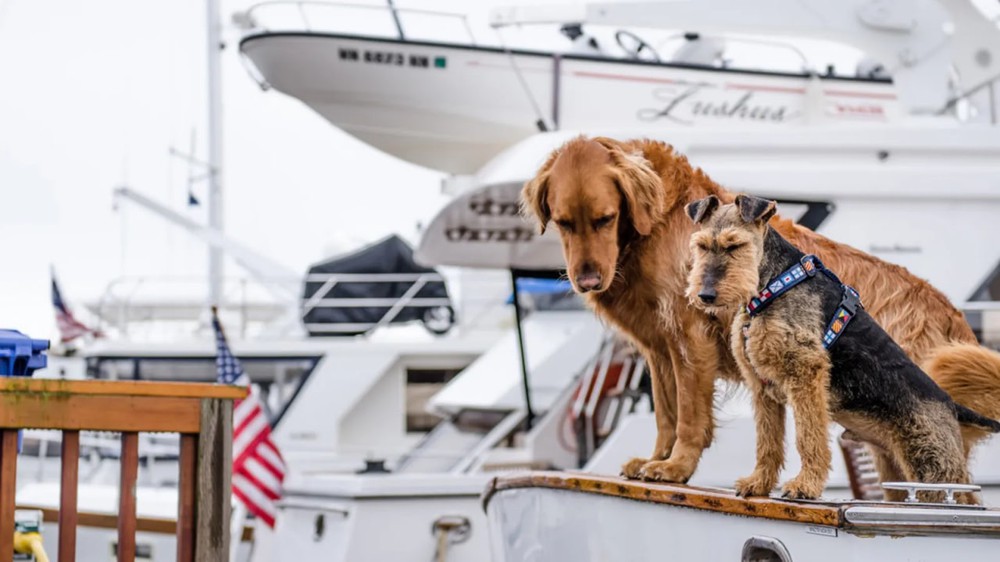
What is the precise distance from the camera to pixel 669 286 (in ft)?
11.7

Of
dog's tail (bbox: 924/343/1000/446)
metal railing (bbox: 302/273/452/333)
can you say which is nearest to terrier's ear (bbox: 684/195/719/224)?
dog's tail (bbox: 924/343/1000/446)

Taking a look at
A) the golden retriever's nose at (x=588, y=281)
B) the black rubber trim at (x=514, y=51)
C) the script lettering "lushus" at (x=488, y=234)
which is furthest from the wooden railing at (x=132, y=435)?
the black rubber trim at (x=514, y=51)

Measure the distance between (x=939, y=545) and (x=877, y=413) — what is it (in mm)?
369

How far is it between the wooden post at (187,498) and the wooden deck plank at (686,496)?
3.46 ft

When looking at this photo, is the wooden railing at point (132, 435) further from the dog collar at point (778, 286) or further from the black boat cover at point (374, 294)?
the black boat cover at point (374, 294)

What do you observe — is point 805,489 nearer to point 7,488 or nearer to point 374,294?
point 7,488

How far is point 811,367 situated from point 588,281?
61 cm

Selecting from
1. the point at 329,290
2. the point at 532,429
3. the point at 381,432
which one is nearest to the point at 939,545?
the point at 532,429

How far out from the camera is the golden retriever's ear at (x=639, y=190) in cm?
351

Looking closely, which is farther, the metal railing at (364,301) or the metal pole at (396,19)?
the metal railing at (364,301)

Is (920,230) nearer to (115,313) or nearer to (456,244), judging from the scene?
(456,244)

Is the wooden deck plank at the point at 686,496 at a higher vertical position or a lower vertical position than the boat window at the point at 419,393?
lower

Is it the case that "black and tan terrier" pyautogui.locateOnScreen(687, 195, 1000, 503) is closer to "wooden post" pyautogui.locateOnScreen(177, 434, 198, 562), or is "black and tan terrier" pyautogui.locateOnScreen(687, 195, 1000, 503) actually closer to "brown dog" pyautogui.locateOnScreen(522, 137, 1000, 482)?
"brown dog" pyautogui.locateOnScreen(522, 137, 1000, 482)

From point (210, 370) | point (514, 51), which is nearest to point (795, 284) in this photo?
point (514, 51)
